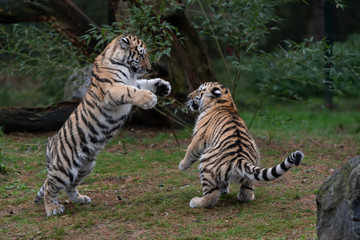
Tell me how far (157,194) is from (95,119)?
1.08 metres

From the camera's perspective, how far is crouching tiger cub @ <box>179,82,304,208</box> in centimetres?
441

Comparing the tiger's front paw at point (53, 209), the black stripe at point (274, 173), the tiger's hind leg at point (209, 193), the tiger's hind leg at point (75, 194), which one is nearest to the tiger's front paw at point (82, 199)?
the tiger's hind leg at point (75, 194)

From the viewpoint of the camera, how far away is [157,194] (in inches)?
207

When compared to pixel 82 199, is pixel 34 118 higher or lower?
lower

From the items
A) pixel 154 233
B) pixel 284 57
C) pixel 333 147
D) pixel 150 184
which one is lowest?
pixel 333 147

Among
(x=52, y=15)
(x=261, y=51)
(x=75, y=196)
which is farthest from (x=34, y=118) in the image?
(x=261, y=51)

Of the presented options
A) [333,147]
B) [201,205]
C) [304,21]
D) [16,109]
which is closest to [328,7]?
[304,21]

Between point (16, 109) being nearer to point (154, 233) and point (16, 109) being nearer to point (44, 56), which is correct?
point (44, 56)

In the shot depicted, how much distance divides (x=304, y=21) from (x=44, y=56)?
29.8ft

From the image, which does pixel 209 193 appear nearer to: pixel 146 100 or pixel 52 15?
pixel 146 100

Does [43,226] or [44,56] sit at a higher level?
[44,56]

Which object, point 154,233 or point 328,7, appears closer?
point 154,233

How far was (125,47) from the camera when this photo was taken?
5.04m

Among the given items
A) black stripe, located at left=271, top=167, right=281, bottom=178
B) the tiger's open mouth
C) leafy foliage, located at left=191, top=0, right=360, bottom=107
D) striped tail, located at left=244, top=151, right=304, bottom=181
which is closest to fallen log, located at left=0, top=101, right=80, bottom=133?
leafy foliage, located at left=191, top=0, right=360, bottom=107
